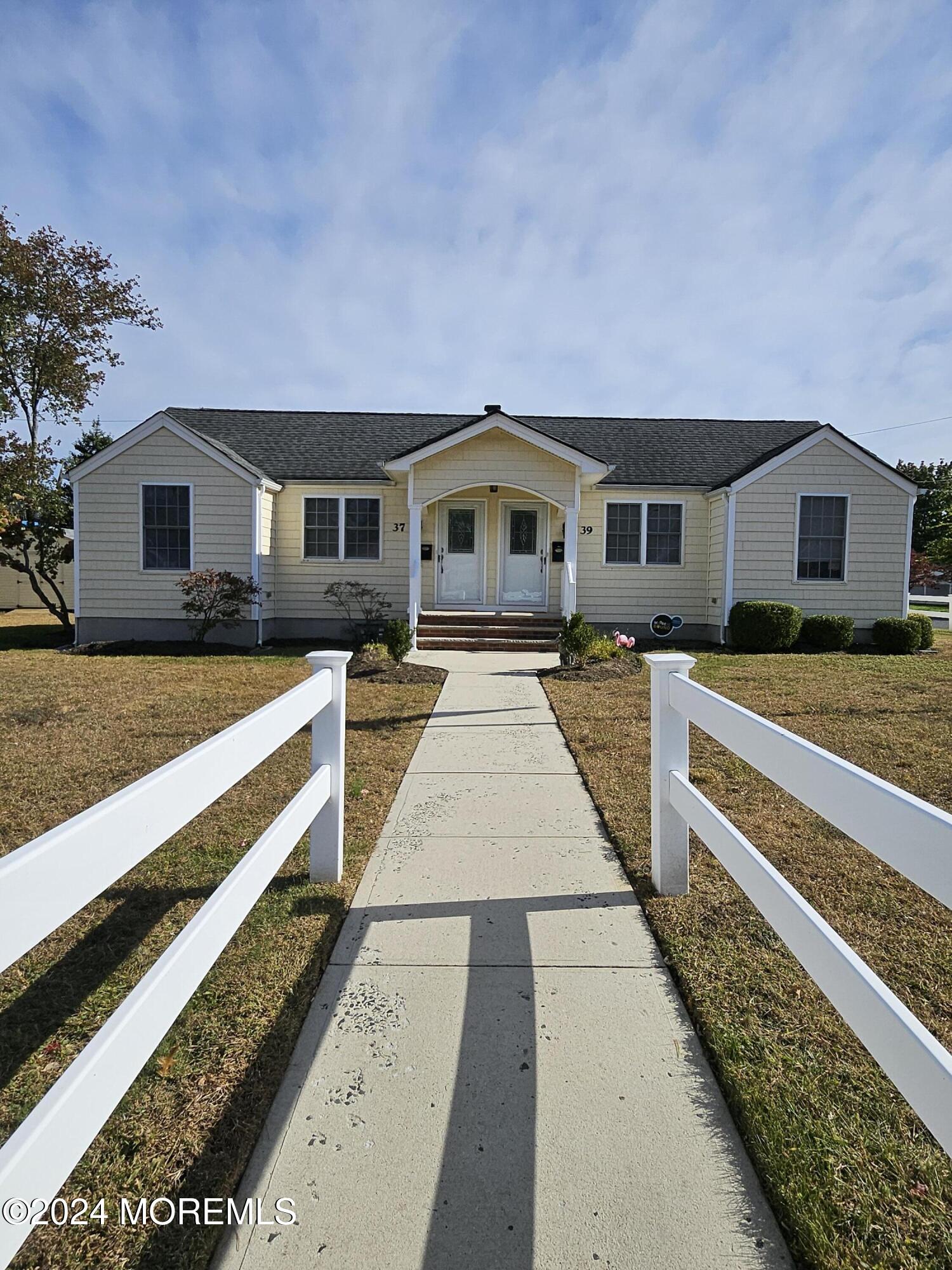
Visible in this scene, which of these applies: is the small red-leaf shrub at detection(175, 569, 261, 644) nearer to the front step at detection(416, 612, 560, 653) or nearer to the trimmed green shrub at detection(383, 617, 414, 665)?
the front step at detection(416, 612, 560, 653)

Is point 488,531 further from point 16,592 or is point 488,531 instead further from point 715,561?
point 16,592

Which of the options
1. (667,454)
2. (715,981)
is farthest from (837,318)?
(715,981)

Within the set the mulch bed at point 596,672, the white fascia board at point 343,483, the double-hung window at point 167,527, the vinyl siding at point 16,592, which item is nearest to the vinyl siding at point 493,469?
the white fascia board at point 343,483

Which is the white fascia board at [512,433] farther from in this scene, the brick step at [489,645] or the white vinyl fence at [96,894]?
the white vinyl fence at [96,894]

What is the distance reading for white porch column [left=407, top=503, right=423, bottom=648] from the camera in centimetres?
1337

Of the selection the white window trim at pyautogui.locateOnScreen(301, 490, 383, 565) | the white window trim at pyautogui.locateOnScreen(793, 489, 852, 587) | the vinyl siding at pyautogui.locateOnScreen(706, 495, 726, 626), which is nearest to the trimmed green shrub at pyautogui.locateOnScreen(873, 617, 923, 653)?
the white window trim at pyautogui.locateOnScreen(793, 489, 852, 587)

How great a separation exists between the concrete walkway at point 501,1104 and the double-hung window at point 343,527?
1212 centimetres

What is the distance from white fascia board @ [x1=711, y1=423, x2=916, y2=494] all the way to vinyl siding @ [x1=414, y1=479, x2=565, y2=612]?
3.93 meters

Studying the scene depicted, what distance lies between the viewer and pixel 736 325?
547 inches

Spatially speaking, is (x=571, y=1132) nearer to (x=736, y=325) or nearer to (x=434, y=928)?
(x=434, y=928)

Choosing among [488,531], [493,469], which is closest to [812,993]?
[493,469]

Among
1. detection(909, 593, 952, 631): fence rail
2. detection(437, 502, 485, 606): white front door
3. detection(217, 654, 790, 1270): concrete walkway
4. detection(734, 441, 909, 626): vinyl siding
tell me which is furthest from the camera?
detection(909, 593, 952, 631): fence rail

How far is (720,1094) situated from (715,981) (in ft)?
1.95

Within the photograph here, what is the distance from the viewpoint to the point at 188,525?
14.0m
